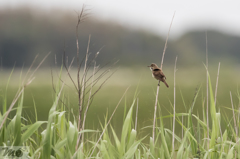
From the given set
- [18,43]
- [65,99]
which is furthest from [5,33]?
[65,99]

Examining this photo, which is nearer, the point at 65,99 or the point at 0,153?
the point at 0,153

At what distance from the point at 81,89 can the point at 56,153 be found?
57cm

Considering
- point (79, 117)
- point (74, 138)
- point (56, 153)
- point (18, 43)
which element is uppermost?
point (18, 43)

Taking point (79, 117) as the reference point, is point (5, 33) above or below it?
above

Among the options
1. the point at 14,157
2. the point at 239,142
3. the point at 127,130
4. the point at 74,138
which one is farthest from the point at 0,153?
the point at 239,142

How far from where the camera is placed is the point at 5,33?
29031mm

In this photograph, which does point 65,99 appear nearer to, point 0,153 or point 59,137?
point 59,137

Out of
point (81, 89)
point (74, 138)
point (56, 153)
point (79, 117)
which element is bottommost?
point (56, 153)

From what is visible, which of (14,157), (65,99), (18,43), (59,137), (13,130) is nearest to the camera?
(14,157)

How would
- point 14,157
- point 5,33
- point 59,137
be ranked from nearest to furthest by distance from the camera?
1. point 14,157
2. point 59,137
3. point 5,33

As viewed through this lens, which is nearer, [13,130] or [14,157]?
[14,157]

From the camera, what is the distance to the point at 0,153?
1928 mm

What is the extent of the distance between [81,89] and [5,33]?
1194 inches

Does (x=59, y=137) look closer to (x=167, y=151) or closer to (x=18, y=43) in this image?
(x=167, y=151)
